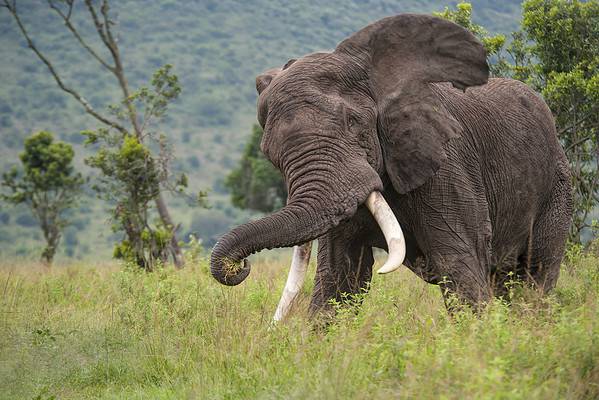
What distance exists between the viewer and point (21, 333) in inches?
320

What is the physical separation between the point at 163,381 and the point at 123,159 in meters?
9.62

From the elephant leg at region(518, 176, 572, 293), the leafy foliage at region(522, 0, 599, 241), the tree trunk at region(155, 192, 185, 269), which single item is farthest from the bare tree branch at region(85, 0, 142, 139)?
the elephant leg at region(518, 176, 572, 293)

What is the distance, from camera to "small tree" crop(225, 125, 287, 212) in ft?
120

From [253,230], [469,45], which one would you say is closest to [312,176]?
[253,230]

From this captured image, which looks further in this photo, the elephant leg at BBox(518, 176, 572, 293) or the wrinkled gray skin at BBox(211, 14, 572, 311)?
the elephant leg at BBox(518, 176, 572, 293)

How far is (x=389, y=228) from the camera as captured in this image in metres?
6.35

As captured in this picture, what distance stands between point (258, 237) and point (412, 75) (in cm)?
186

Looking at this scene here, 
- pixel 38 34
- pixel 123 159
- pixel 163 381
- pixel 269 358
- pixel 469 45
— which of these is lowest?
pixel 38 34

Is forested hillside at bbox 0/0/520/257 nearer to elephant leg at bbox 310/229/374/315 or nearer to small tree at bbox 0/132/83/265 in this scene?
small tree at bbox 0/132/83/265

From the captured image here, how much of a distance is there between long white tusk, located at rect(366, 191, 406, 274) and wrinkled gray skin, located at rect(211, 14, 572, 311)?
0.10 meters

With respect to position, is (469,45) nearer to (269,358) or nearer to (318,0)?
(269,358)

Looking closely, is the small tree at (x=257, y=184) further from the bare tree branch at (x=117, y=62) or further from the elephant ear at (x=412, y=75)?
the elephant ear at (x=412, y=75)

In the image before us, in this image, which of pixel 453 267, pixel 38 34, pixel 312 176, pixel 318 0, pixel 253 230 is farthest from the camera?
pixel 318 0

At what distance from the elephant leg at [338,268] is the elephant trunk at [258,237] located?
4.16ft
